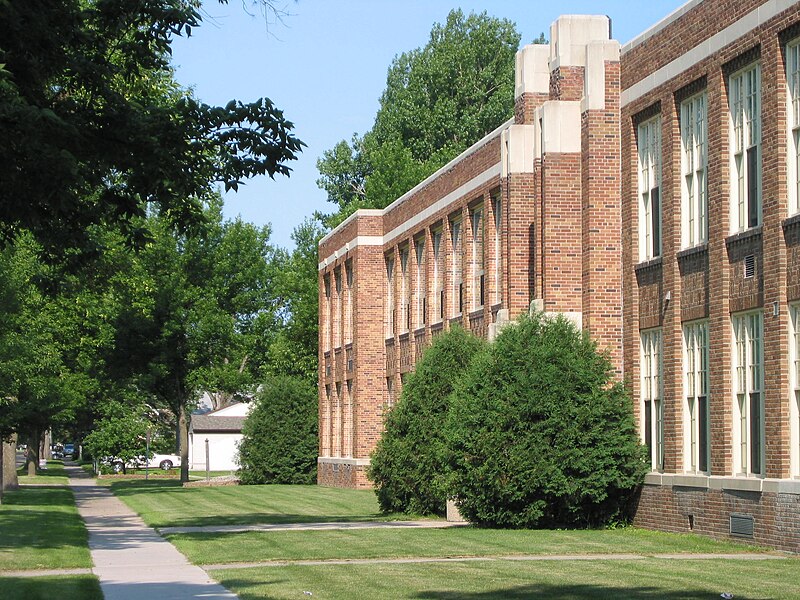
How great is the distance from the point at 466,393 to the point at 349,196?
170 ft

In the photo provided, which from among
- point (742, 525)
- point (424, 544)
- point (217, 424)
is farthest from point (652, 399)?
point (217, 424)

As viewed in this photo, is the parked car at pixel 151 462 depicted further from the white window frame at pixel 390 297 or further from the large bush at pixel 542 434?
the large bush at pixel 542 434

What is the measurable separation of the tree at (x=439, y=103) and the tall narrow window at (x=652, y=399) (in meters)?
44.6

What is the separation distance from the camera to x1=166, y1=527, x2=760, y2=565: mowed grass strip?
20.0 meters

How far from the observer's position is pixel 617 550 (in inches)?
803

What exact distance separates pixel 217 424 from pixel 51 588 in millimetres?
84006

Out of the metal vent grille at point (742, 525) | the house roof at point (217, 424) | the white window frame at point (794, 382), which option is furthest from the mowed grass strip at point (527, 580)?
the house roof at point (217, 424)

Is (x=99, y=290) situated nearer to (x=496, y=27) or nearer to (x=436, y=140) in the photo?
(x=436, y=140)

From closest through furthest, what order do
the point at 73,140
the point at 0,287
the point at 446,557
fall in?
the point at 73,140 → the point at 446,557 → the point at 0,287

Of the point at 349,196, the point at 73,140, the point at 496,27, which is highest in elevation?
the point at 496,27

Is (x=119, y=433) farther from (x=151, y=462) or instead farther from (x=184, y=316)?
(x=151, y=462)

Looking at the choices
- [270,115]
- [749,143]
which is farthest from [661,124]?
[270,115]

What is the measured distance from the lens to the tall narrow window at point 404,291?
44.5m

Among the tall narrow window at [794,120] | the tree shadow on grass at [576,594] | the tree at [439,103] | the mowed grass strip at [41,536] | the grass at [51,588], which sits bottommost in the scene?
the grass at [51,588]
